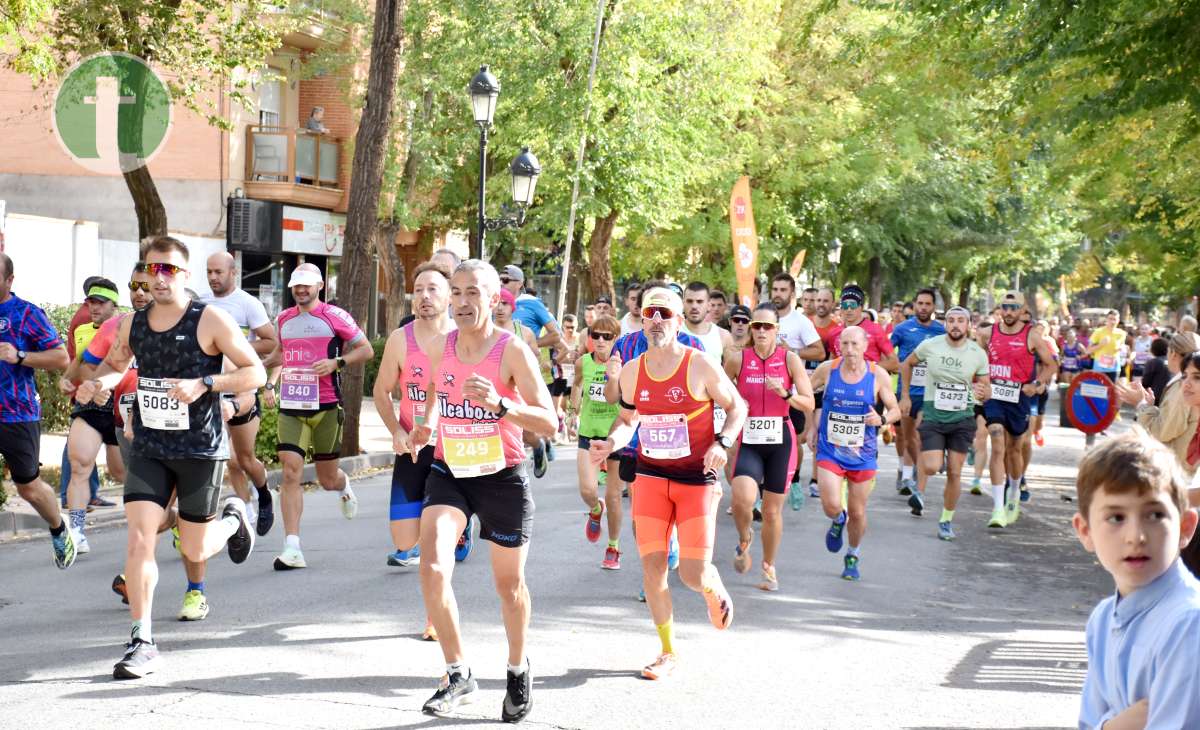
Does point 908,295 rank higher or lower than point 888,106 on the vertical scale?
lower

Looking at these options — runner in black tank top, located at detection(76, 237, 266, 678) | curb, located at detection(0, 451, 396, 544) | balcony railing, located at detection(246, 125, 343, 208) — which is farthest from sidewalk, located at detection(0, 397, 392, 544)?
balcony railing, located at detection(246, 125, 343, 208)

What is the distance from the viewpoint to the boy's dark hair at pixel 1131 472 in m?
2.58

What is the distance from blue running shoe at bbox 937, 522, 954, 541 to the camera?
11.9 metres

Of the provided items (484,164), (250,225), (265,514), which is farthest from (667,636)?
(250,225)

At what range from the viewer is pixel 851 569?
9.70 m

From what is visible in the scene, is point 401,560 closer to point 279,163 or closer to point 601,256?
point 601,256

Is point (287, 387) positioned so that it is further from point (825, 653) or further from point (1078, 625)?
point (1078, 625)

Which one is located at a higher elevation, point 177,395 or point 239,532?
point 177,395

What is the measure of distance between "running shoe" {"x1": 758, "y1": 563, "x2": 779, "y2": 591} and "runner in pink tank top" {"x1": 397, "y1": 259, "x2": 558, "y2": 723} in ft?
11.6

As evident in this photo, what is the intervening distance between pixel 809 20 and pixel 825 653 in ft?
34.5

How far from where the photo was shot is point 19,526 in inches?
417

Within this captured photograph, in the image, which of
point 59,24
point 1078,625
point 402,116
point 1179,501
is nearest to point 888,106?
point 402,116

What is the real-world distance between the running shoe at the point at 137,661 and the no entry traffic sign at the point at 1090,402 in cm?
1024

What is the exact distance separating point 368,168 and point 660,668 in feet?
33.6
